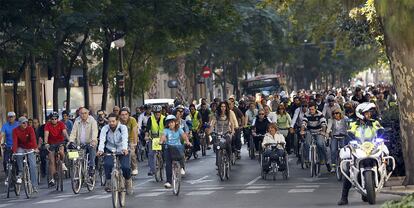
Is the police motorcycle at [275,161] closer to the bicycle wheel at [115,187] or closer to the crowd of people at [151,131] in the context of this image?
the crowd of people at [151,131]

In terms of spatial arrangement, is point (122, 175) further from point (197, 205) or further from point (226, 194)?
point (226, 194)

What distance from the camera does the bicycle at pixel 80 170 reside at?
23703mm

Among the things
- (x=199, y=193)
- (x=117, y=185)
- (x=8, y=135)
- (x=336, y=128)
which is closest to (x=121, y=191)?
(x=117, y=185)

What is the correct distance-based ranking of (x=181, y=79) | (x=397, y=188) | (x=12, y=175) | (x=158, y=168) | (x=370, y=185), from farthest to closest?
(x=181, y=79) < (x=158, y=168) < (x=12, y=175) < (x=397, y=188) < (x=370, y=185)

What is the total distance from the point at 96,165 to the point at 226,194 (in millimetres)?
5288

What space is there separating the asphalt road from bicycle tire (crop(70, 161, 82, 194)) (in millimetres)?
167

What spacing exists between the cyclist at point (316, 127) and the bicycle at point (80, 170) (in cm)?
492

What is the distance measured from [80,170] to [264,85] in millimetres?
44129

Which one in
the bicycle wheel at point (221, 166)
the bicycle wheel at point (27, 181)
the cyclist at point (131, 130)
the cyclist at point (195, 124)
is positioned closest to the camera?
the cyclist at point (131, 130)

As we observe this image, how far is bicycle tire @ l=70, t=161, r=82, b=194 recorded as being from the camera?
23.8 meters

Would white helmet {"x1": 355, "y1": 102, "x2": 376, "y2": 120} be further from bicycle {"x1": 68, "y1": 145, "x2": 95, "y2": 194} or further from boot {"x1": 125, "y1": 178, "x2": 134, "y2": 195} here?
bicycle {"x1": 68, "y1": 145, "x2": 95, "y2": 194}

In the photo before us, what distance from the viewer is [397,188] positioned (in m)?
20.5

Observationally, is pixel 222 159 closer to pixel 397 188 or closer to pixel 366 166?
pixel 397 188

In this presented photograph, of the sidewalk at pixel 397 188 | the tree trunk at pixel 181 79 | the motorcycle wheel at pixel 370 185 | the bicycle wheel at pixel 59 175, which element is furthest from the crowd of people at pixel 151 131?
the tree trunk at pixel 181 79
